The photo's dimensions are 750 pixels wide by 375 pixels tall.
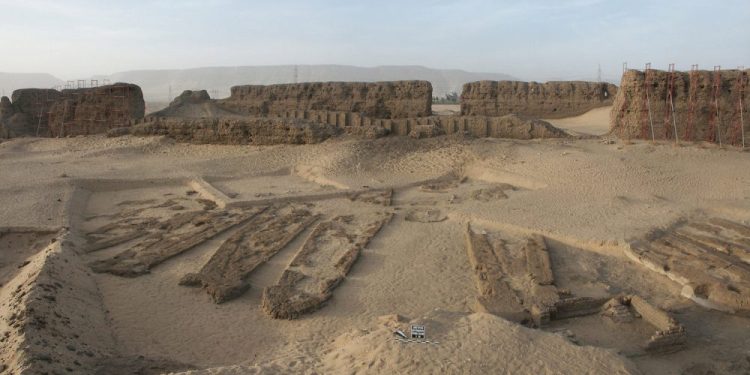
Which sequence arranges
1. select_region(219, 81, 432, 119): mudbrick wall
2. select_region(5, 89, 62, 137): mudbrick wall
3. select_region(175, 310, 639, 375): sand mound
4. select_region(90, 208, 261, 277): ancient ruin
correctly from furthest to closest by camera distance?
select_region(219, 81, 432, 119): mudbrick wall, select_region(5, 89, 62, 137): mudbrick wall, select_region(90, 208, 261, 277): ancient ruin, select_region(175, 310, 639, 375): sand mound

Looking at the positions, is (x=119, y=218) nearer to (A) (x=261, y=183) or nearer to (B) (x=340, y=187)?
(A) (x=261, y=183)

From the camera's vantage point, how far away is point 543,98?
2556cm

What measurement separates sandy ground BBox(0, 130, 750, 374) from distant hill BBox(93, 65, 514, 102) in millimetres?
109300

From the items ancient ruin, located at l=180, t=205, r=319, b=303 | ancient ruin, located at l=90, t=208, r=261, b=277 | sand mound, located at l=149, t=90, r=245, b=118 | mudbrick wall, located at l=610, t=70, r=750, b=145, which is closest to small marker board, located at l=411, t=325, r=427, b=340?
ancient ruin, located at l=180, t=205, r=319, b=303

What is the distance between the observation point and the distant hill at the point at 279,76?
13038cm

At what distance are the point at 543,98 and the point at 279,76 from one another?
121 metres

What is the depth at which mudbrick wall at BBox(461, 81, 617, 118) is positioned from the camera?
82.9 feet

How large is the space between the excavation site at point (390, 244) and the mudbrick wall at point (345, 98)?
607 centimetres

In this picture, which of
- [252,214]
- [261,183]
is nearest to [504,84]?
[261,183]

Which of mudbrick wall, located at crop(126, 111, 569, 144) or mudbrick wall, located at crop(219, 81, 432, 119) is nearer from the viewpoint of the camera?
mudbrick wall, located at crop(126, 111, 569, 144)

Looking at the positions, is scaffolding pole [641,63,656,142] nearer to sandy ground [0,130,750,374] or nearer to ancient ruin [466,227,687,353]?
sandy ground [0,130,750,374]

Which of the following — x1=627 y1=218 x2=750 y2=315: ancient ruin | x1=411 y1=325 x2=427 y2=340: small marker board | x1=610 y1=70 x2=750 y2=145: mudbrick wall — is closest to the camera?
x1=411 y1=325 x2=427 y2=340: small marker board

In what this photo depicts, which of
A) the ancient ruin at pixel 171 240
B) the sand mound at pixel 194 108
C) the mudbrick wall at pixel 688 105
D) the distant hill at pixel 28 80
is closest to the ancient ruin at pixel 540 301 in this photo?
the ancient ruin at pixel 171 240

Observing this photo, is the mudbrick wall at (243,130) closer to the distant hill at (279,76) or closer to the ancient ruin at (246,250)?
the ancient ruin at (246,250)
